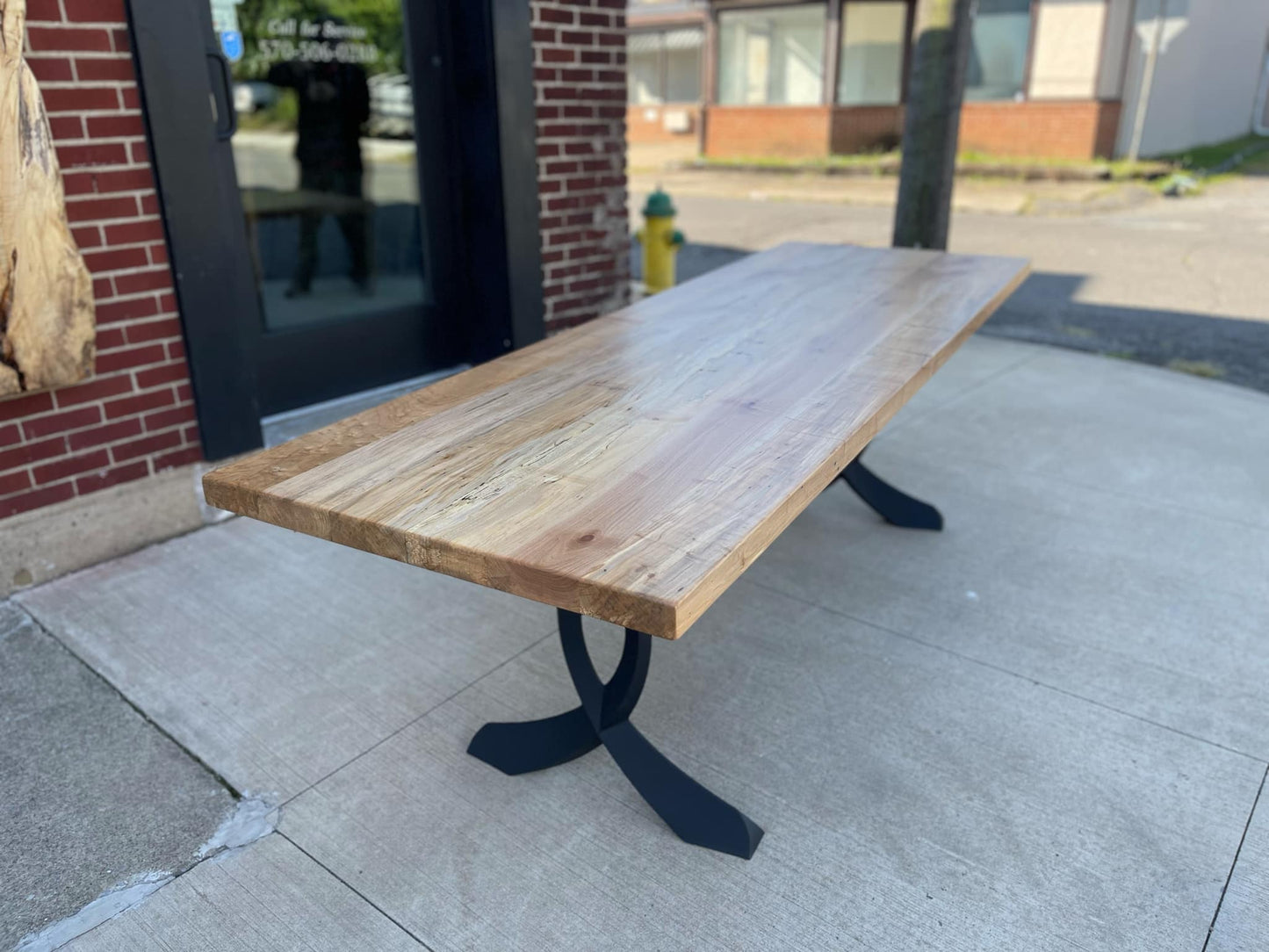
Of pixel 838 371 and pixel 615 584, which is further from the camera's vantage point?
pixel 838 371

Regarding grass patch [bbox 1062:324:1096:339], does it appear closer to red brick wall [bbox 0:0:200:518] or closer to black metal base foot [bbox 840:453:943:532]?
black metal base foot [bbox 840:453:943:532]

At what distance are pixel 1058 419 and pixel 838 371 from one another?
104 inches

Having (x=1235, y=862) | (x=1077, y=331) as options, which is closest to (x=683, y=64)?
(x=1077, y=331)

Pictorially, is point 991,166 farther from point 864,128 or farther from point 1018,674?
point 1018,674

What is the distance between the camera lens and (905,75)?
16391 mm

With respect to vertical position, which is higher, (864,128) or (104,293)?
(864,128)

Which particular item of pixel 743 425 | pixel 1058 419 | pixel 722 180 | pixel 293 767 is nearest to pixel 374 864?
pixel 293 767

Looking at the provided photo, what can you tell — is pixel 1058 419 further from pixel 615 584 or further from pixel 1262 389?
pixel 615 584

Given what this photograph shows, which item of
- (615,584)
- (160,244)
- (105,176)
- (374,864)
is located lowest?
(374,864)

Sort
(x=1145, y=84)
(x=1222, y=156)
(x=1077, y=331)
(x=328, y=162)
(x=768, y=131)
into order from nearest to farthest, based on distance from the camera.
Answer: (x=328, y=162) < (x=1077, y=331) < (x=1145, y=84) < (x=1222, y=156) < (x=768, y=131)

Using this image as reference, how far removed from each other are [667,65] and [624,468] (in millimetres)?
19908

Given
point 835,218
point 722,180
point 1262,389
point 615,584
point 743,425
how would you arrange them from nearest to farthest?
1. point 615,584
2. point 743,425
3. point 1262,389
4. point 835,218
5. point 722,180

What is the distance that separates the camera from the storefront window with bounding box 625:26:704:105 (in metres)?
19.1

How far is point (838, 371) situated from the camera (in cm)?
209
